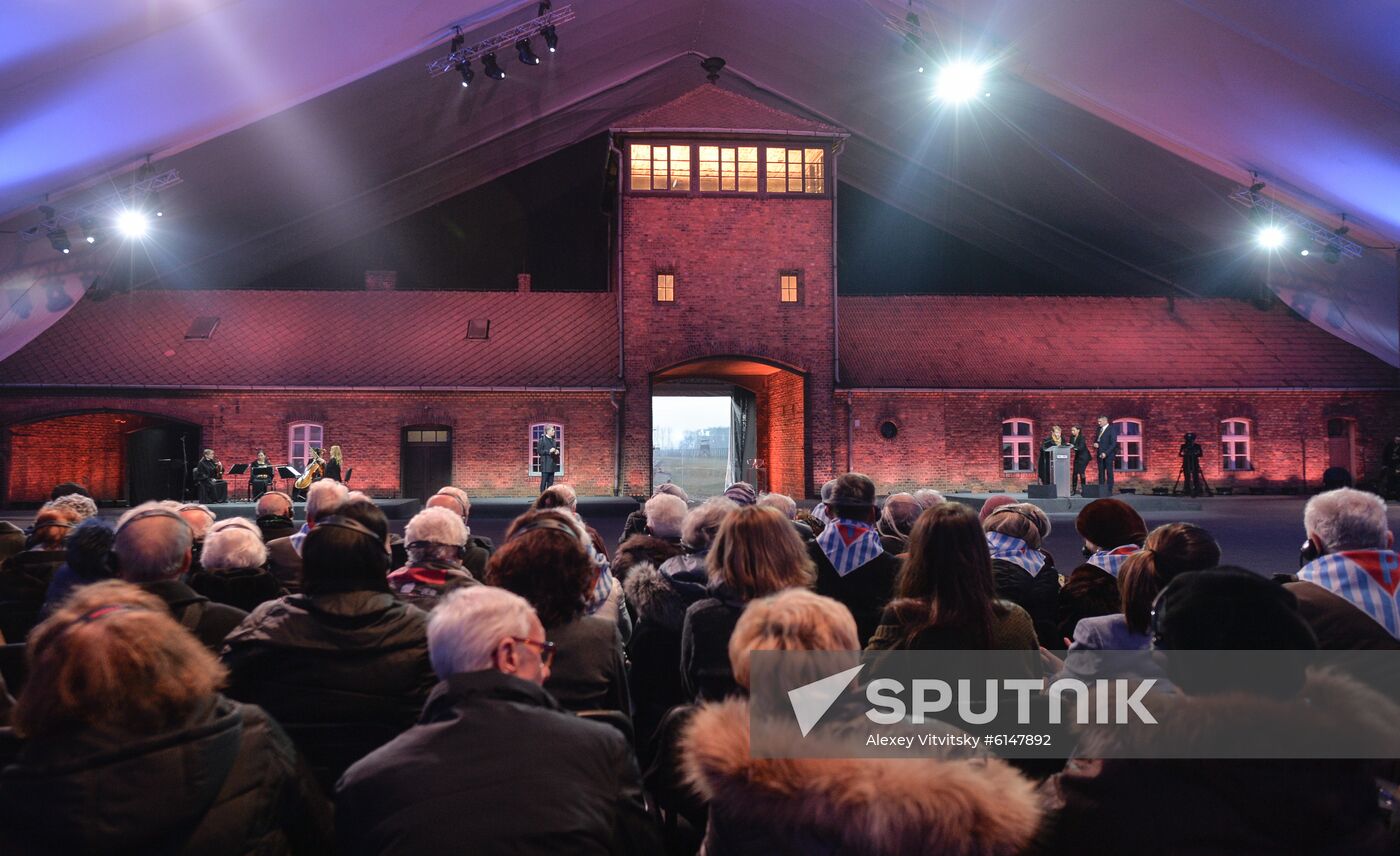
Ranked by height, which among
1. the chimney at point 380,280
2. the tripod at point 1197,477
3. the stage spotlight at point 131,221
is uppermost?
the chimney at point 380,280

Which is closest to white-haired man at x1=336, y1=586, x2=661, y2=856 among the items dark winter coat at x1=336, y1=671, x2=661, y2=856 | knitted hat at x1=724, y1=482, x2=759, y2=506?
dark winter coat at x1=336, y1=671, x2=661, y2=856

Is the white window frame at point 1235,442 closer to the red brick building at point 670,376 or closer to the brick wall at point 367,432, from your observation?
the red brick building at point 670,376

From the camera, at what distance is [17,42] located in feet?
29.9

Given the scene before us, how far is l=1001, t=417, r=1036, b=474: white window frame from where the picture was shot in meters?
22.6

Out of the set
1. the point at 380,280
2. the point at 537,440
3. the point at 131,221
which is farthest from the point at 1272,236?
the point at 380,280

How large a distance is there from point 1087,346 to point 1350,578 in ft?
73.5

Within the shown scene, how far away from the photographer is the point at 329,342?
22.1 meters

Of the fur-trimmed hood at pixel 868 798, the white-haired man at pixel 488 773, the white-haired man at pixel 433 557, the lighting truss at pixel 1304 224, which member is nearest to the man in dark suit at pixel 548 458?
the white-haired man at pixel 433 557

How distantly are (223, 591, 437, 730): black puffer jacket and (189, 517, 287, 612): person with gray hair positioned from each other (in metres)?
1.37

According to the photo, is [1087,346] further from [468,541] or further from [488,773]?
[488,773]

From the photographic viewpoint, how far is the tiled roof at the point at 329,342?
67.8 ft

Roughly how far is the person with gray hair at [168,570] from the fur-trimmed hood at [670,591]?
65.1 inches

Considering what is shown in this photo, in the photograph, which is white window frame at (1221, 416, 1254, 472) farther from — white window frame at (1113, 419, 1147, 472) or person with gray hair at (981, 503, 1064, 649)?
person with gray hair at (981, 503, 1064, 649)

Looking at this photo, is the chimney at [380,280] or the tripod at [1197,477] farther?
the chimney at [380,280]
